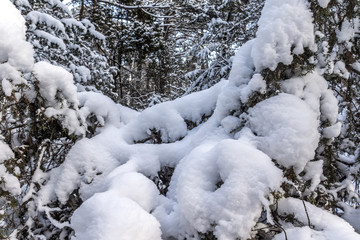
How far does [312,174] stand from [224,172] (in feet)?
2.22

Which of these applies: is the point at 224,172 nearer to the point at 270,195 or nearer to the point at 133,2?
the point at 270,195

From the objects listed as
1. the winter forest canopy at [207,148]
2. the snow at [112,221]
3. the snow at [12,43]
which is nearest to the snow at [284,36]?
the winter forest canopy at [207,148]

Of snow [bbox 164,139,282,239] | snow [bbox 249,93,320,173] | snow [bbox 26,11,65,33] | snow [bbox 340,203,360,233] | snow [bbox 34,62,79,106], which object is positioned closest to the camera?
snow [bbox 164,139,282,239]

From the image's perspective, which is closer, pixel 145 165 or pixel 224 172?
pixel 224 172

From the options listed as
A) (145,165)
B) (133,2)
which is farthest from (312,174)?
(133,2)

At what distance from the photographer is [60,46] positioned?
16.8 ft

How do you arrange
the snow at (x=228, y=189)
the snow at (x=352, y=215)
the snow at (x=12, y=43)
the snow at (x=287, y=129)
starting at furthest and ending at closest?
the snow at (x=352, y=215) → the snow at (x=12, y=43) → the snow at (x=287, y=129) → the snow at (x=228, y=189)

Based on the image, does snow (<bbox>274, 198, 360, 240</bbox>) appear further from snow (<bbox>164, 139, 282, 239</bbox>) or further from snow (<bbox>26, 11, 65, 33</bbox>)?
snow (<bbox>26, 11, 65, 33</bbox>)

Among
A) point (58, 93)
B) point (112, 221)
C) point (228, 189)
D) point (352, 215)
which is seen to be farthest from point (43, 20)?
point (352, 215)

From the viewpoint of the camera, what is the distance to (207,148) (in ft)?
A: 6.57

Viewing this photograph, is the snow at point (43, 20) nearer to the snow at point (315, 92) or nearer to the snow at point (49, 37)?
the snow at point (49, 37)

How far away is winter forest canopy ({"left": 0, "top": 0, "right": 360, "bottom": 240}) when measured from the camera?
5.32 ft

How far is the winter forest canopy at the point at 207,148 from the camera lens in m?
1.62

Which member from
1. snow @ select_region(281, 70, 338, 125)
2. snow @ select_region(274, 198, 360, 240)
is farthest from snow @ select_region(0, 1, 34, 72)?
snow @ select_region(274, 198, 360, 240)
